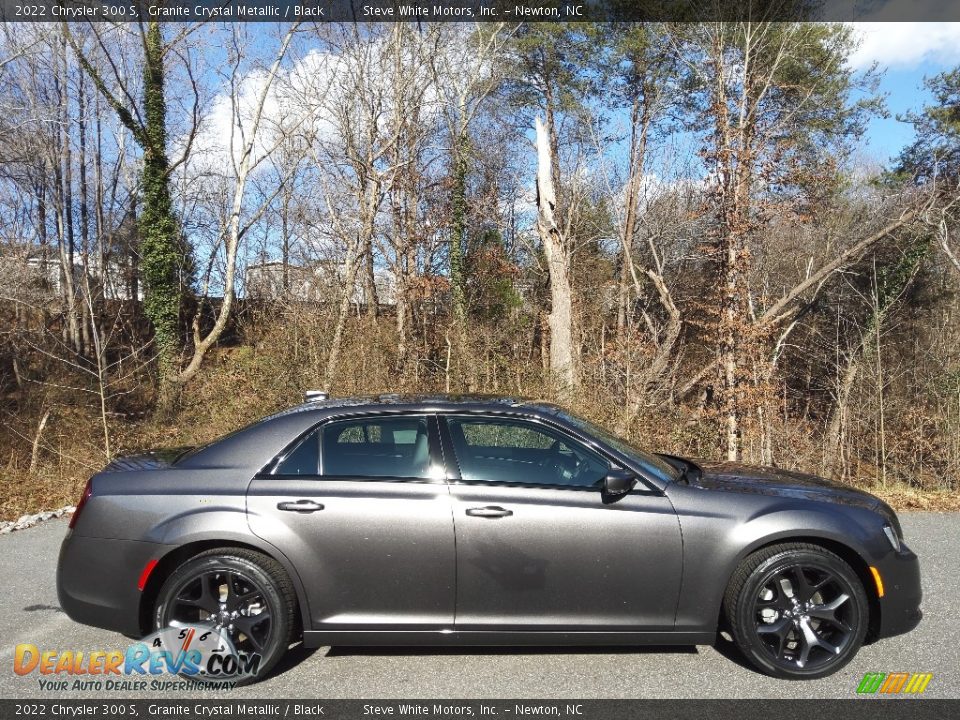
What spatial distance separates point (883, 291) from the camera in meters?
19.7

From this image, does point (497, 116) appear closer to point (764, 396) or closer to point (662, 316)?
point (662, 316)

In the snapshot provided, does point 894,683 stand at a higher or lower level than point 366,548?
lower

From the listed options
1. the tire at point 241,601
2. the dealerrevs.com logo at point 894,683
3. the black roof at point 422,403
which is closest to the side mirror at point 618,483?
the black roof at point 422,403

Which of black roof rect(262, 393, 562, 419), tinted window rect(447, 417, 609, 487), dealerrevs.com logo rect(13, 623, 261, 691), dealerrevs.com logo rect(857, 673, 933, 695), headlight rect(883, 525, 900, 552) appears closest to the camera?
dealerrevs.com logo rect(857, 673, 933, 695)

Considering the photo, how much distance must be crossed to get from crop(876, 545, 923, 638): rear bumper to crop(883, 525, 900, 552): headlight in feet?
0.19

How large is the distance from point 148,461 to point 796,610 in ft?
12.4

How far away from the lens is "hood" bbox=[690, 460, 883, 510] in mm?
4000

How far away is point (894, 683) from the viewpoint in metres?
3.68

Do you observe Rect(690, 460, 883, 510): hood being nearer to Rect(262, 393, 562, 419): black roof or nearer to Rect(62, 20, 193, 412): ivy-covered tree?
Rect(262, 393, 562, 419): black roof

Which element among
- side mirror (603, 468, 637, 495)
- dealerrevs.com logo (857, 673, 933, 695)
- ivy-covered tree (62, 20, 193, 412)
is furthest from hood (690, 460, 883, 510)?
ivy-covered tree (62, 20, 193, 412)

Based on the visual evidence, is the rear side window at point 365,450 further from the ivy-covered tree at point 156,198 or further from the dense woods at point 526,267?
the ivy-covered tree at point 156,198

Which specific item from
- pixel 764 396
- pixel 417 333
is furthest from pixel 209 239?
pixel 764 396

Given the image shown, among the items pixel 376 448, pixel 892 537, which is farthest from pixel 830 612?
pixel 376 448

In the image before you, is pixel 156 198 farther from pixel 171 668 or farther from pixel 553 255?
pixel 171 668
